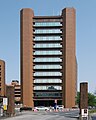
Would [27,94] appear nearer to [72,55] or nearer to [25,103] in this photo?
[25,103]

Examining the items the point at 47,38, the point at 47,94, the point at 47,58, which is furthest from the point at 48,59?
the point at 47,94

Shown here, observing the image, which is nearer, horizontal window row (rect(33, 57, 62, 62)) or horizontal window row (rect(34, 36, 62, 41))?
horizontal window row (rect(33, 57, 62, 62))

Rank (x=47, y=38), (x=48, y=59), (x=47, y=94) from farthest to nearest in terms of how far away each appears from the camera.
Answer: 1. (x=47, y=38)
2. (x=47, y=94)
3. (x=48, y=59)

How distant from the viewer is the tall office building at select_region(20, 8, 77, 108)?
144 m

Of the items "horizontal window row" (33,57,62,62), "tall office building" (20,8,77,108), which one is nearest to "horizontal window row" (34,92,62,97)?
"tall office building" (20,8,77,108)

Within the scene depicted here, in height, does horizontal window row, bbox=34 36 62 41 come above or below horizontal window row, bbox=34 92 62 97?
above

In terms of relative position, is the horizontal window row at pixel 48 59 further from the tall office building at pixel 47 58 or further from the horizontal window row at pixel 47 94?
the horizontal window row at pixel 47 94

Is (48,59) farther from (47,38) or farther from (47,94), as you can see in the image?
(47,94)

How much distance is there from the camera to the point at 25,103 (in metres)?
142

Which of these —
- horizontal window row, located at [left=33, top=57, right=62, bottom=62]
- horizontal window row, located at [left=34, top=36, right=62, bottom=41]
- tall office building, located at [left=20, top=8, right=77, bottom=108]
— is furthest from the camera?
horizontal window row, located at [left=34, top=36, right=62, bottom=41]

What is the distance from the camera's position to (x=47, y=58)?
149 metres

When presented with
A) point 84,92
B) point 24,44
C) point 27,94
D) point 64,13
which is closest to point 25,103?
point 27,94

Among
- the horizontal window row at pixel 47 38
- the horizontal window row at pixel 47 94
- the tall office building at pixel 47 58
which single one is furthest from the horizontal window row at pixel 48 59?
the horizontal window row at pixel 47 94

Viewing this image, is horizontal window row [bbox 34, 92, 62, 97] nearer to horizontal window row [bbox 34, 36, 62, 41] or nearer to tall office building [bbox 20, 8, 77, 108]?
tall office building [bbox 20, 8, 77, 108]
